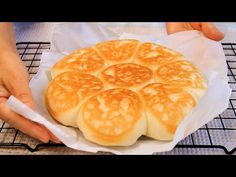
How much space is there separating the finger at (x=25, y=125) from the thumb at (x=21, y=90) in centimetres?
5

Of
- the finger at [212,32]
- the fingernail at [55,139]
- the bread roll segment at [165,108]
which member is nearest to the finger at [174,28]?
the finger at [212,32]

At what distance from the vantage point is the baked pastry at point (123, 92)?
3.57ft

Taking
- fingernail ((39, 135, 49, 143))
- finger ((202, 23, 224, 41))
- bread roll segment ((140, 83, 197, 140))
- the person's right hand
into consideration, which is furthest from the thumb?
finger ((202, 23, 224, 41))

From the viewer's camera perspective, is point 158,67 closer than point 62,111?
No

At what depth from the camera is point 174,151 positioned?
1150 mm

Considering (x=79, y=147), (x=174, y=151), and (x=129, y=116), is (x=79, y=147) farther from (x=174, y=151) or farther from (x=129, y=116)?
(x=174, y=151)

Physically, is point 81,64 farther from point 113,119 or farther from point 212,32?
point 212,32

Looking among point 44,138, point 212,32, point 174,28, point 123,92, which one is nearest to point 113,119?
point 123,92

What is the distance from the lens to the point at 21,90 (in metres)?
1.21

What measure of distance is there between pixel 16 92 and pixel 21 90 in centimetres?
3
